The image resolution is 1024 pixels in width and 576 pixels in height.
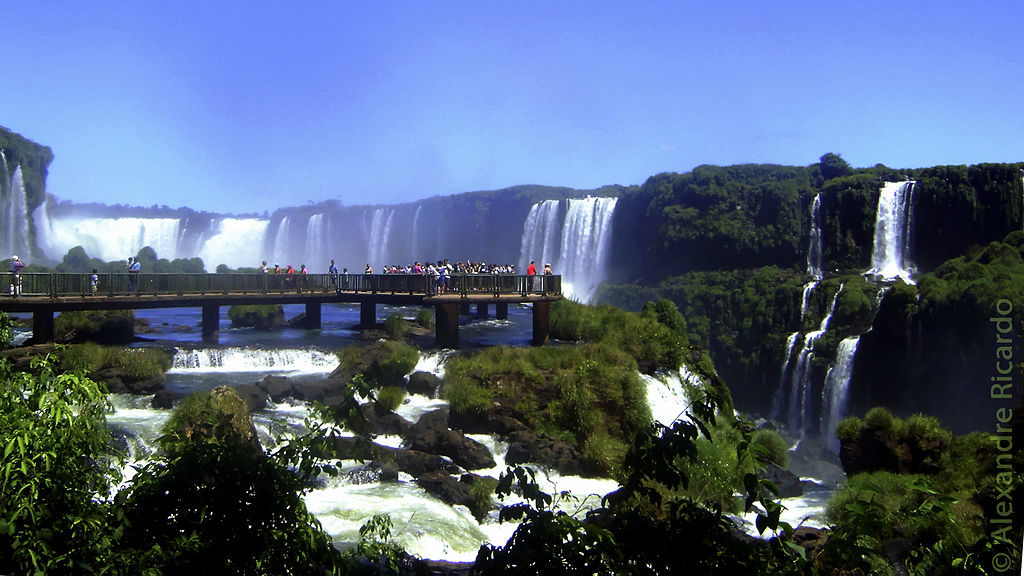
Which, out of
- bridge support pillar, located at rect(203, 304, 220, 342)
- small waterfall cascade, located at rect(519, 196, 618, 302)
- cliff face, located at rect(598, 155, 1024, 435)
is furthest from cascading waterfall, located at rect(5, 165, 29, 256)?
cliff face, located at rect(598, 155, 1024, 435)

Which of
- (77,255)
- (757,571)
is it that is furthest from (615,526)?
(77,255)

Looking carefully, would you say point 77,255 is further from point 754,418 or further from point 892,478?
point 892,478

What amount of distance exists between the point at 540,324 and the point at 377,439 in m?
9.16

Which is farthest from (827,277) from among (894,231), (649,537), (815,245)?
(649,537)

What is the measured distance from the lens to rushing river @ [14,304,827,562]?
1088 centimetres

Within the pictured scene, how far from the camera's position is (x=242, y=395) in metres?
16.3

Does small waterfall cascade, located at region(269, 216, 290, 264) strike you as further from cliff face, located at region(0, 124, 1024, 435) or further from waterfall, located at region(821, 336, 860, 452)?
waterfall, located at region(821, 336, 860, 452)

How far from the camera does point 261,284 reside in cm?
2683

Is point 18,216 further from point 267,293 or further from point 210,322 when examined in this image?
point 267,293

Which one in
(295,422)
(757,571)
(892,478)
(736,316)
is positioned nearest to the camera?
(757,571)

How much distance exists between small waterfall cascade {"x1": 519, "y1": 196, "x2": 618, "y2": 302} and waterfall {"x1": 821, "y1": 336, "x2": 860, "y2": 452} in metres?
23.1

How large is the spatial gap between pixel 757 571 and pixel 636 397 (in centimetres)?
1333

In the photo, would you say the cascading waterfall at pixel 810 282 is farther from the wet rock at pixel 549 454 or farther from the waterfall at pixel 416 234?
the waterfall at pixel 416 234

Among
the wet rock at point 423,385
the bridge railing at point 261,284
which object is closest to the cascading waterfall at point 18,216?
the bridge railing at point 261,284
